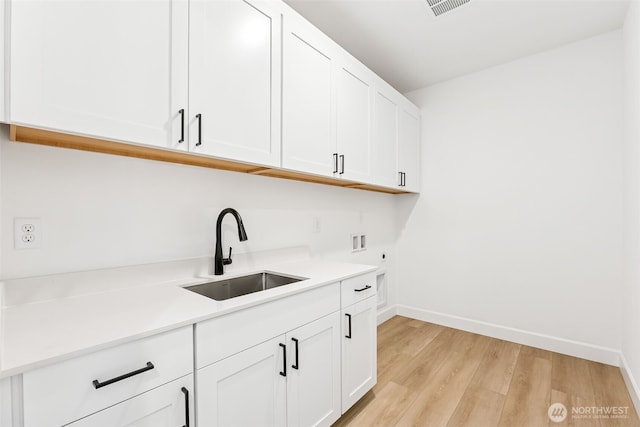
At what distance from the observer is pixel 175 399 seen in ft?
3.12

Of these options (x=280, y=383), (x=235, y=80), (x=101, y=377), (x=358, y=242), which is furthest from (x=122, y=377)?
(x=358, y=242)

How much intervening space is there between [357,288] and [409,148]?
1.79 m

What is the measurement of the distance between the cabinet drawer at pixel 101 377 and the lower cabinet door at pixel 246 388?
0.13 metres

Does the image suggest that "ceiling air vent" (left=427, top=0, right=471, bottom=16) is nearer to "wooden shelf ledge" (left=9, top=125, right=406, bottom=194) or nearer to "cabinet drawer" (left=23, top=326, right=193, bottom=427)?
"wooden shelf ledge" (left=9, top=125, right=406, bottom=194)

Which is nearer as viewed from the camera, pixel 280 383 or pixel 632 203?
pixel 280 383

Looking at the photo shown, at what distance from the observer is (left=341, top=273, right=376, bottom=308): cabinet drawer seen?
168 centimetres

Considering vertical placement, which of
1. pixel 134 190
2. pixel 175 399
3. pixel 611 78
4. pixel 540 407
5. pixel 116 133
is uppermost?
pixel 611 78

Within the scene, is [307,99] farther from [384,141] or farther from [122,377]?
[122,377]

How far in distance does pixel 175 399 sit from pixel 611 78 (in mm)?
3427

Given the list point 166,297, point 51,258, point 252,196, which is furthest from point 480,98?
point 51,258

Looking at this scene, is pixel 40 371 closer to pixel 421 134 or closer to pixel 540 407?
pixel 540 407

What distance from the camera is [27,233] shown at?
3.72 feet

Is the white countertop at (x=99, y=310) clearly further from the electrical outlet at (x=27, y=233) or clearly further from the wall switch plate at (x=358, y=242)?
the wall switch plate at (x=358, y=242)

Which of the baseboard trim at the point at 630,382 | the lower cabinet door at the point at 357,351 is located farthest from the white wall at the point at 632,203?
the lower cabinet door at the point at 357,351
